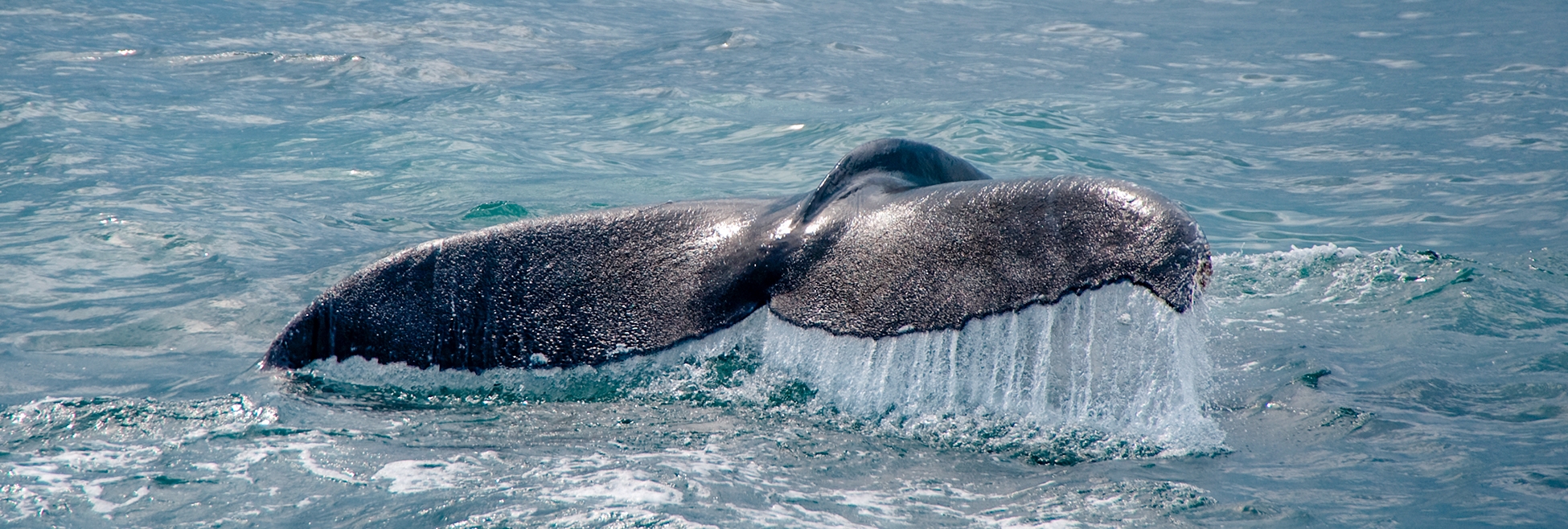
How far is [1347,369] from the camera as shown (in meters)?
5.09

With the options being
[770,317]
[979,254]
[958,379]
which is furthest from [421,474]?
[979,254]

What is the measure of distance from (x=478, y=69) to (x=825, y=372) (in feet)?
49.6

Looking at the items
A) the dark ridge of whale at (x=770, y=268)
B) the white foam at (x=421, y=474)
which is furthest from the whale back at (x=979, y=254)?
the white foam at (x=421, y=474)

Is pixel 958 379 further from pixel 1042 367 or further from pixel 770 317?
pixel 770 317

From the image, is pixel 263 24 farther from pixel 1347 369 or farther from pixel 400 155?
pixel 1347 369

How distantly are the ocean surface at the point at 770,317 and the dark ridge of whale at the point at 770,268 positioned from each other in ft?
0.30

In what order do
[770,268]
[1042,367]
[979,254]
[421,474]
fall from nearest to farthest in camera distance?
[979,254] < [1042,367] < [770,268] < [421,474]

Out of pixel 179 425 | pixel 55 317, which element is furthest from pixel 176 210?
pixel 179 425

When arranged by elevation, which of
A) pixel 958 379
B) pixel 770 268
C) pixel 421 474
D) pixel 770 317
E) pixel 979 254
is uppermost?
pixel 979 254

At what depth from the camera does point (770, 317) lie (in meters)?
3.51

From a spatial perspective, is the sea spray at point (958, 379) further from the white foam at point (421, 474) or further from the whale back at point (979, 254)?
the white foam at point (421, 474)

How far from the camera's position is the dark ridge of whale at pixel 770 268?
9.94 feet

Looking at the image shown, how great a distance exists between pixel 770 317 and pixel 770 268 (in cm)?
16

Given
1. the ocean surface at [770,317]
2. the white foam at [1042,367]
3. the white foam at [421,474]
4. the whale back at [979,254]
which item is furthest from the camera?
the white foam at [421,474]
